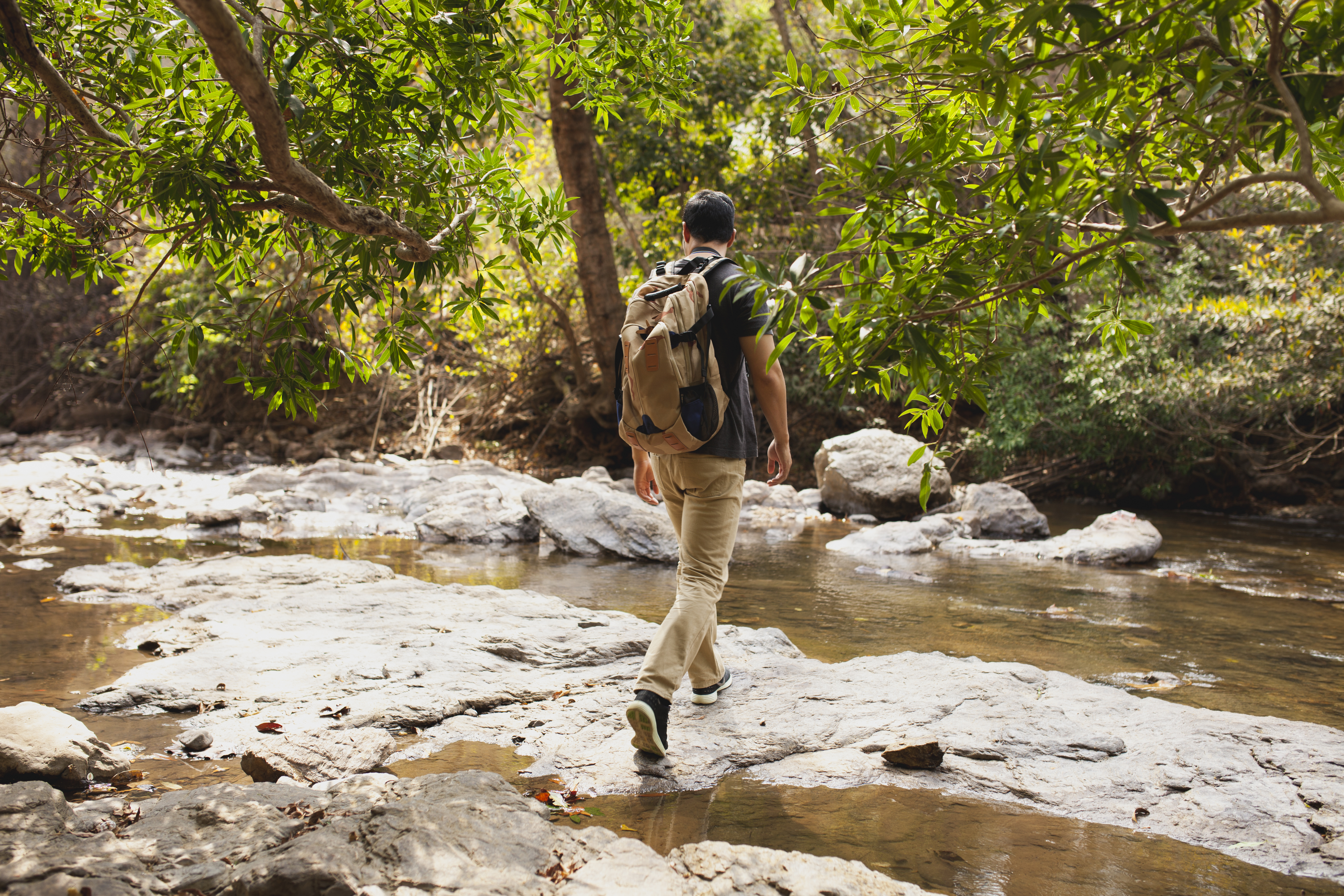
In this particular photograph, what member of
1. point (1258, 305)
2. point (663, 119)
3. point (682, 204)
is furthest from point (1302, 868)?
point (682, 204)

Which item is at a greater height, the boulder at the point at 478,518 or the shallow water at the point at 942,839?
the shallow water at the point at 942,839

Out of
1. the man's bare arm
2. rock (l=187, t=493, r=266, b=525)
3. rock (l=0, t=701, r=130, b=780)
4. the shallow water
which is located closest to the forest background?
rock (l=187, t=493, r=266, b=525)

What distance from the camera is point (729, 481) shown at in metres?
3.16

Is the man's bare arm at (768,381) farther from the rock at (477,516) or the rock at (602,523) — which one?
the rock at (477,516)

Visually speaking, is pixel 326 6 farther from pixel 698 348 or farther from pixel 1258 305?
pixel 1258 305

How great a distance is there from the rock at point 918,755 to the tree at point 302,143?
2.22 metres

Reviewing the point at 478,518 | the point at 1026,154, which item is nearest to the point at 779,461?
the point at 1026,154

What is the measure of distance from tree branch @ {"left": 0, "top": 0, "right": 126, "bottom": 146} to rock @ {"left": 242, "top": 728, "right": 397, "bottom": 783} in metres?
2.01

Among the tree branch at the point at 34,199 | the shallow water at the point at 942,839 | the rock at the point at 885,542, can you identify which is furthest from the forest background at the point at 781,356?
the shallow water at the point at 942,839

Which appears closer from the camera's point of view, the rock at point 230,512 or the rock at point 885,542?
the rock at point 885,542

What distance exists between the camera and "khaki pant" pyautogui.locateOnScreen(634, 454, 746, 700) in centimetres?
301

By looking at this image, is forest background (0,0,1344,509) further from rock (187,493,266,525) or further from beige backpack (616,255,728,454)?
beige backpack (616,255,728,454)

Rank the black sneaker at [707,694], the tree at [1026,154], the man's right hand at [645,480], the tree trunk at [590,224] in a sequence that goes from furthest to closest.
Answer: the tree trunk at [590,224], the man's right hand at [645,480], the black sneaker at [707,694], the tree at [1026,154]

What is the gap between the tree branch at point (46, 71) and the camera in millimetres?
2383
